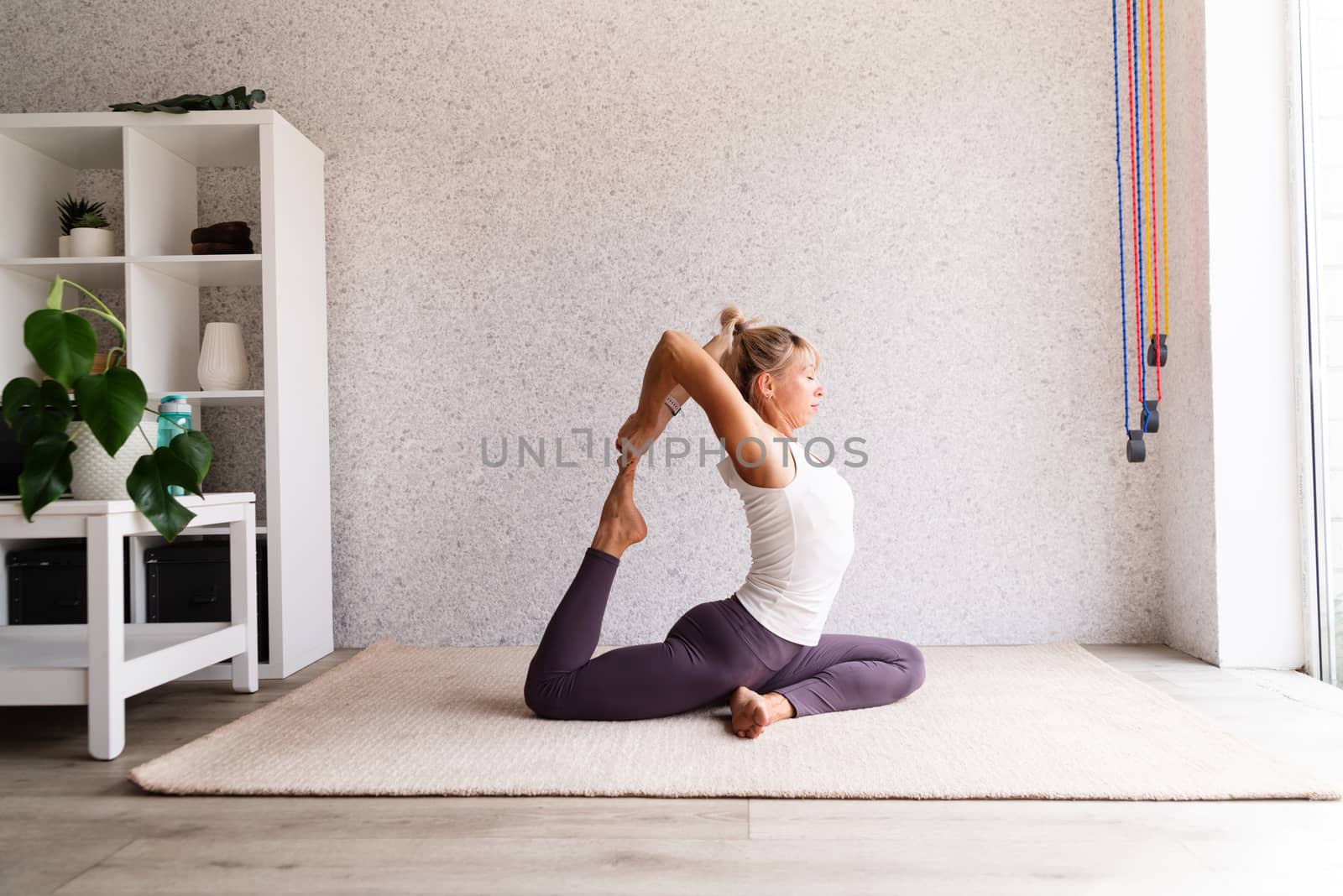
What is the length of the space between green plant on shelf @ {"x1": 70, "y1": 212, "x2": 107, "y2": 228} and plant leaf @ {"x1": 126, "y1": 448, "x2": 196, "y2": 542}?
44.7 inches

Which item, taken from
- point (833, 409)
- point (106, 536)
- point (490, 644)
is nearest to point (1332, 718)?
point (833, 409)

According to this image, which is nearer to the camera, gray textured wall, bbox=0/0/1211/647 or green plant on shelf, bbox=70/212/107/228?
green plant on shelf, bbox=70/212/107/228

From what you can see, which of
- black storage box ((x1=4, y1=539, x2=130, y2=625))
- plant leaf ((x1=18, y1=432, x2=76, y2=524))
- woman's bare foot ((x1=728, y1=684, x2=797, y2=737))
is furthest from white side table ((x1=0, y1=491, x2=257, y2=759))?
woman's bare foot ((x1=728, y1=684, x2=797, y2=737))

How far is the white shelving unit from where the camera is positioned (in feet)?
8.19

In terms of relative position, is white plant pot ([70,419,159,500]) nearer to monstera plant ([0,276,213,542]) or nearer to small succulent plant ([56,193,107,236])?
monstera plant ([0,276,213,542])

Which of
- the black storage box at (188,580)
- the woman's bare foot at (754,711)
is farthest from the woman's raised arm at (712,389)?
the black storage box at (188,580)

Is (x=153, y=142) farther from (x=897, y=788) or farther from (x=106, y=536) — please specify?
(x=897, y=788)

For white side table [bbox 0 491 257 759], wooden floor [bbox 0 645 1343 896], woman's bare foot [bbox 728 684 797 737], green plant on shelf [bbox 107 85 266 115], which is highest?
green plant on shelf [bbox 107 85 266 115]

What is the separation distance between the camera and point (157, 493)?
1859mm

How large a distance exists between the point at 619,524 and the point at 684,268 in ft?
3.88

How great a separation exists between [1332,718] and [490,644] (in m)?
2.15

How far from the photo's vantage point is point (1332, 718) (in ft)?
6.40

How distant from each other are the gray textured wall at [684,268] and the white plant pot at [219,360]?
1.07 feet

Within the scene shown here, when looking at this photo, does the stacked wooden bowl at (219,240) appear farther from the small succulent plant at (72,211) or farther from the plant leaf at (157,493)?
the plant leaf at (157,493)
